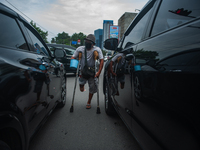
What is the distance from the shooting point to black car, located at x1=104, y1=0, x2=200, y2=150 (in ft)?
2.66

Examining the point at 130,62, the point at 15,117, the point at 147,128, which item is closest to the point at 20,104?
the point at 15,117

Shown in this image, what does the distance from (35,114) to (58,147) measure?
764mm

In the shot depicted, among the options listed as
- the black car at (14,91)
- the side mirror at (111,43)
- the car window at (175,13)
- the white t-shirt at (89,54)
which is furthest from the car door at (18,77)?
the white t-shirt at (89,54)

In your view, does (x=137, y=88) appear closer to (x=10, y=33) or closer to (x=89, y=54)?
(x=10, y=33)

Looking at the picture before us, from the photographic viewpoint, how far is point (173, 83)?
3.10ft

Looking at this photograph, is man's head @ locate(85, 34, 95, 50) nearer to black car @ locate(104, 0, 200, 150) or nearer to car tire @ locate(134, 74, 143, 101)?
black car @ locate(104, 0, 200, 150)

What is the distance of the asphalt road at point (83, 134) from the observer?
2.16 m

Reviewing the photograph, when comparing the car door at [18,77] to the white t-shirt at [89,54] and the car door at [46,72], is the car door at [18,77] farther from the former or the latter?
the white t-shirt at [89,54]

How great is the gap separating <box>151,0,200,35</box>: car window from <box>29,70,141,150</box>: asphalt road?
1.68 m

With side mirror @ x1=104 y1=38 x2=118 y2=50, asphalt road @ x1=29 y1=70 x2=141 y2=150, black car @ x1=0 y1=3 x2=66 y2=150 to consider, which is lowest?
asphalt road @ x1=29 y1=70 x2=141 y2=150

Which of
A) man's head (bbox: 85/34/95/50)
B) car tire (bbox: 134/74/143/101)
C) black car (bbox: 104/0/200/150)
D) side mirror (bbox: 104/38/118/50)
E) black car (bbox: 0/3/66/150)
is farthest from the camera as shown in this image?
man's head (bbox: 85/34/95/50)

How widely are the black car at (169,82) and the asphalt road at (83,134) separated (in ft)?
2.69

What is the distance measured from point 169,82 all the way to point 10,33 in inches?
65.2

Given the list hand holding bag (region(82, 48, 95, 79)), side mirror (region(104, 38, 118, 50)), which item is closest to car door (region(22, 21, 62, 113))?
hand holding bag (region(82, 48, 95, 79))
